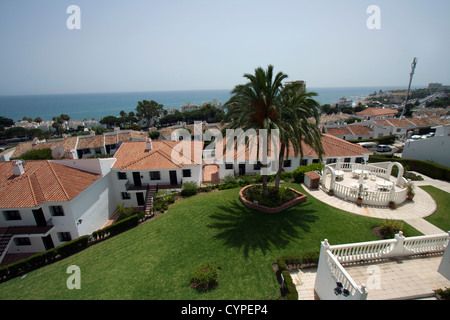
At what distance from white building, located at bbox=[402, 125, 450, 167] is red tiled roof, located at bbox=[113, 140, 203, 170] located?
34646mm

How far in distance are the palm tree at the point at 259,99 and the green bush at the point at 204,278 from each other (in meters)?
10.6

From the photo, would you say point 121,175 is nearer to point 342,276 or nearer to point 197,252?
point 197,252

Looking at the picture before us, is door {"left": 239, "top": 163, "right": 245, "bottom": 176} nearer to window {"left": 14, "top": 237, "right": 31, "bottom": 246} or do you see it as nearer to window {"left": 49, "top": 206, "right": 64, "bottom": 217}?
window {"left": 49, "top": 206, "right": 64, "bottom": 217}

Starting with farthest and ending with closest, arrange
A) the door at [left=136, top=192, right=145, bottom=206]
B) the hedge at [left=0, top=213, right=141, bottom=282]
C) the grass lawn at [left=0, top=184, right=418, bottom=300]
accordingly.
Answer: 1. the door at [left=136, top=192, right=145, bottom=206]
2. the hedge at [left=0, top=213, right=141, bottom=282]
3. the grass lawn at [left=0, top=184, right=418, bottom=300]

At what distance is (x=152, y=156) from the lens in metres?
29.8

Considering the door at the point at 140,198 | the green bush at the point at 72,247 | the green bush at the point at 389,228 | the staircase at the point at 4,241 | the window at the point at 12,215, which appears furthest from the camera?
the door at the point at 140,198

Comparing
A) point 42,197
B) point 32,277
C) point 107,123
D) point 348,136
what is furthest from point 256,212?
point 107,123

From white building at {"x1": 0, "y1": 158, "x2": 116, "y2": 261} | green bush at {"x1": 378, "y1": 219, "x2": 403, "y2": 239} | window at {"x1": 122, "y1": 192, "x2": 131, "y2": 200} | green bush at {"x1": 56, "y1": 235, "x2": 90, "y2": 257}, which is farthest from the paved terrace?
window at {"x1": 122, "y1": 192, "x2": 131, "y2": 200}

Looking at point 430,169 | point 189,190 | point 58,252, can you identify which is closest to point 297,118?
point 189,190

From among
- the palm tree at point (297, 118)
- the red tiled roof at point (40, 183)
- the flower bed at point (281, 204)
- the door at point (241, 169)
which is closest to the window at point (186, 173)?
the door at point (241, 169)

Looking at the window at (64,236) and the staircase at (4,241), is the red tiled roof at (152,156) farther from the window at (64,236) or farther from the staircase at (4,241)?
the staircase at (4,241)

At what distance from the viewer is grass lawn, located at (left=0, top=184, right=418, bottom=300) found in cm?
1255

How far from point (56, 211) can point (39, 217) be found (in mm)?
1584

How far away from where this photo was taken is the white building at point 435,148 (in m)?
30.3
